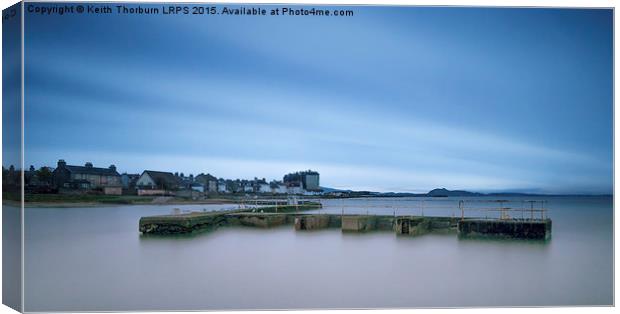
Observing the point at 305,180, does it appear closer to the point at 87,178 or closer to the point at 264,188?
→ the point at 264,188

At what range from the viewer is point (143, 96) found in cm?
801

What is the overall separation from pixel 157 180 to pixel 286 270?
1.92 meters

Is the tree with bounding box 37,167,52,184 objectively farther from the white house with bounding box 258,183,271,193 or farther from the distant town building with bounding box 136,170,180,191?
the white house with bounding box 258,183,271,193

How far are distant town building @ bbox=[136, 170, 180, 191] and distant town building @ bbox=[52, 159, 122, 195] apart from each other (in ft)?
0.91

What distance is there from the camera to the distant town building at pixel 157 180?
809 centimetres

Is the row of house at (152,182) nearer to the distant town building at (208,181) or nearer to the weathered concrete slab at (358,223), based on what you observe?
the distant town building at (208,181)

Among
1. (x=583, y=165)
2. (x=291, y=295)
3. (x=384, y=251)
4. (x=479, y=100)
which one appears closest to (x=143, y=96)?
(x=291, y=295)

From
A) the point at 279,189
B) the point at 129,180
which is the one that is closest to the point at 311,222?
the point at 279,189

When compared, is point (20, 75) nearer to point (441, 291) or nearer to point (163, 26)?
point (163, 26)

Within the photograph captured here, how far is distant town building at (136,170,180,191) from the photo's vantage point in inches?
318

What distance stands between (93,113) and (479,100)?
4.65 metres

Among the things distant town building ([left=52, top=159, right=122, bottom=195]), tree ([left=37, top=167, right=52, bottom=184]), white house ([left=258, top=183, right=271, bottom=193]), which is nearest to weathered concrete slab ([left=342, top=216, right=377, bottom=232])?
white house ([left=258, top=183, right=271, bottom=193])

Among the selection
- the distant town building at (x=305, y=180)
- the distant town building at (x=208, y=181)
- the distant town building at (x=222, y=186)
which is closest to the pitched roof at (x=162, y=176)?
the distant town building at (x=208, y=181)

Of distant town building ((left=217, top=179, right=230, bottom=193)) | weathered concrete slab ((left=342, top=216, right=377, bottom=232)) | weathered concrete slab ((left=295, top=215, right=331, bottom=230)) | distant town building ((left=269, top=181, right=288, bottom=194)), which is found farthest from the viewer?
weathered concrete slab ((left=342, top=216, right=377, bottom=232))
